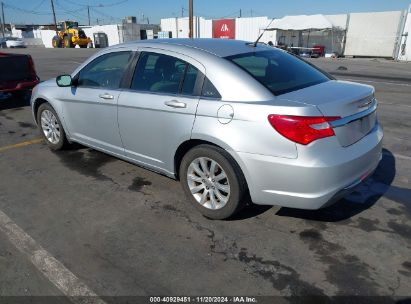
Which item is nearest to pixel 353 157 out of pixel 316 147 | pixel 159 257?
pixel 316 147

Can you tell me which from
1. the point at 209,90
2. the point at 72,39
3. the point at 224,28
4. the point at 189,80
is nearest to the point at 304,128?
the point at 209,90

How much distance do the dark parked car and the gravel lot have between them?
4.25 metres

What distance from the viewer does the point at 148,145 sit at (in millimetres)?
3945

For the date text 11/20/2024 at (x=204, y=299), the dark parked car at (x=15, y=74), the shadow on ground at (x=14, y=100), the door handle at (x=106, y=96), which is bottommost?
the shadow on ground at (x=14, y=100)

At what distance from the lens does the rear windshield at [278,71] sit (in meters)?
3.38

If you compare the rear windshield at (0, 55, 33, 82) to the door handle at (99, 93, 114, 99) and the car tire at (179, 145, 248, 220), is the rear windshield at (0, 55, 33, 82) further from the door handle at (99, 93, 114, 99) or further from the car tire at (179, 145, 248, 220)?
the car tire at (179, 145, 248, 220)

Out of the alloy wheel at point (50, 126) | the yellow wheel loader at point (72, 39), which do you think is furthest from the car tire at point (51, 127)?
the yellow wheel loader at point (72, 39)

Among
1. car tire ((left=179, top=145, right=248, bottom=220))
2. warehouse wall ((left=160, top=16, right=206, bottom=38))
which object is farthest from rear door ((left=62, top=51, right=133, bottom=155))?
warehouse wall ((left=160, top=16, right=206, bottom=38))

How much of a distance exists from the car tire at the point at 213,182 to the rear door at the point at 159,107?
0.23 m

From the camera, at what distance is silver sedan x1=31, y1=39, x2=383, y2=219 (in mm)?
2916

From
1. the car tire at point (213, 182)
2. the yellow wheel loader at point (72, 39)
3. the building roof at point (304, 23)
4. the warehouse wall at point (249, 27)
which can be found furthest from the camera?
the yellow wheel loader at point (72, 39)

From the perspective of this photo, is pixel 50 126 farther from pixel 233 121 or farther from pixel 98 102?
pixel 233 121

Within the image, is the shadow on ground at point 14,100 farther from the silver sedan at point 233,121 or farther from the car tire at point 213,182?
the car tire at point 213,182

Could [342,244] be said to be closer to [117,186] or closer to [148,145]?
[148,145]
